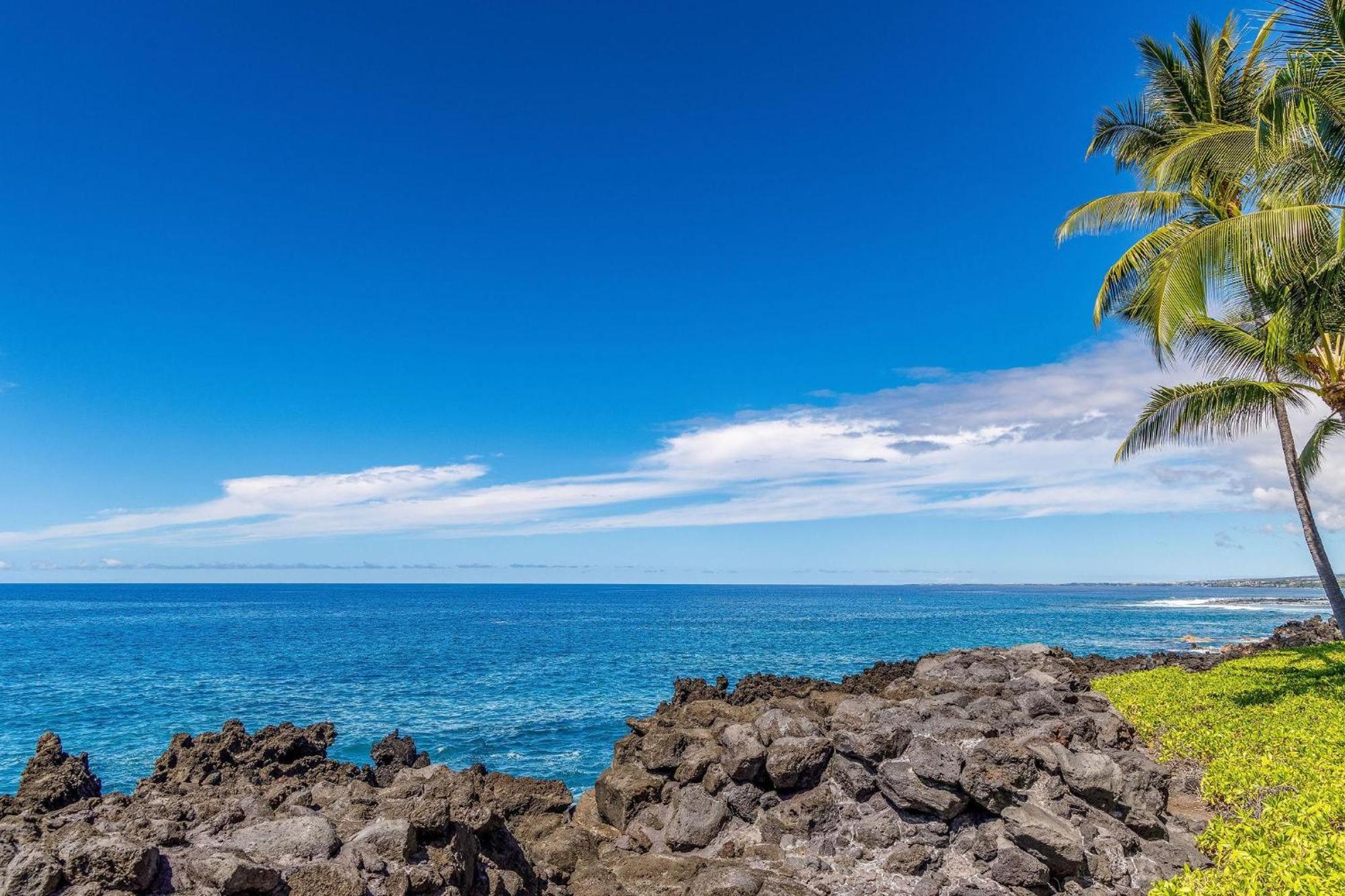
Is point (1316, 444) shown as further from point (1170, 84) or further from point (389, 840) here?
point (389, 840)

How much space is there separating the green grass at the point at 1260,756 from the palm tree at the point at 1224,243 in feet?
12.3

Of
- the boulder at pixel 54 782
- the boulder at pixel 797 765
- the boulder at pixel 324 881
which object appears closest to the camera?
the boulder at pixel 324 881

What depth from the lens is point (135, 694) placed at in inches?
1310

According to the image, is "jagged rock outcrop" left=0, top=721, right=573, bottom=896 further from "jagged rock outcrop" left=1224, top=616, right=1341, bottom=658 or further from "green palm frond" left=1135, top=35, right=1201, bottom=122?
"jagged rock outcrop" left=1224, top=616, right=1341, bottom=658

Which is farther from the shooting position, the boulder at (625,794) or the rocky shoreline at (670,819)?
the boulder at (625,794)

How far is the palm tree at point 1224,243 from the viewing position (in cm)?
1372

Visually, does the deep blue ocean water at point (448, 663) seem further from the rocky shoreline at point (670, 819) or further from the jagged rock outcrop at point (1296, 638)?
the jagged rock outcrop at point (1296, 638)

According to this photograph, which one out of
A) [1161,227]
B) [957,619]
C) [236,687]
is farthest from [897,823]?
[957,619]

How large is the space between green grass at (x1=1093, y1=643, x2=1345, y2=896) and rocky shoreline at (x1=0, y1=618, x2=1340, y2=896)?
0.87 metres

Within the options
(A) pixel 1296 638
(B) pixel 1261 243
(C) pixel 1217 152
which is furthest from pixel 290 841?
(A) pixel 1296 638

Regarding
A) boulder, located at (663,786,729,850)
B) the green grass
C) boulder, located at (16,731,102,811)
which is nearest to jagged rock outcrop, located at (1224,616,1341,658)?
the green grass

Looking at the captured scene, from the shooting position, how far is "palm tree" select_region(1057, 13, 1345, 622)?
13719 mm

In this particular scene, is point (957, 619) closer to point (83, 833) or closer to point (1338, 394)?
point (1338, 394)

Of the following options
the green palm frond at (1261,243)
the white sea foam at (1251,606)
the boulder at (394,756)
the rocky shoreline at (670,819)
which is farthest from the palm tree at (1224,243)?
the white sea foam at (1251,606)
